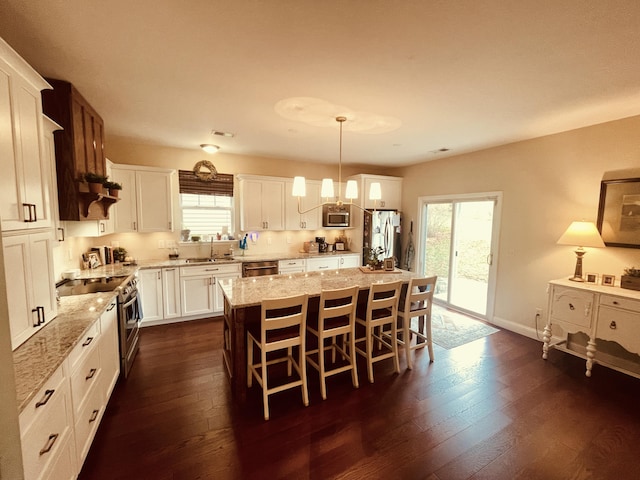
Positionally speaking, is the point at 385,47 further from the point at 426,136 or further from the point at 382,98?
the point at 426,136

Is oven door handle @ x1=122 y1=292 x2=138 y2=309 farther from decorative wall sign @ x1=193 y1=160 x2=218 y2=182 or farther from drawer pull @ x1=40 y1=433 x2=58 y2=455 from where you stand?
decorative wall sign @ x1=193 y1=160 x2=218 y2=182

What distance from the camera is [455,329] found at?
3.91 m

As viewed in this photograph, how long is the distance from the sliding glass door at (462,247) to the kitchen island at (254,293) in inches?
67.1

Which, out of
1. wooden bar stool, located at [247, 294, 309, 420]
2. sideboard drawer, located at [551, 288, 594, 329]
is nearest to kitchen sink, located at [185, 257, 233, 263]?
wooden bar stool, located at [247, 294, 309, 420]

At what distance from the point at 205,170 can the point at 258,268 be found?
6.10 ft

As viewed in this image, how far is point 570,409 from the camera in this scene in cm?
234

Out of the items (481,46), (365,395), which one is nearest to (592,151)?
(481,46)

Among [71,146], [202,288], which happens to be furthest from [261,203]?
[71,146]

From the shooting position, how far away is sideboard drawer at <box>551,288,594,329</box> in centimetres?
283

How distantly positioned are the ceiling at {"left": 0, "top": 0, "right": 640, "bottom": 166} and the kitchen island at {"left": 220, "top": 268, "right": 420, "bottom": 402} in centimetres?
177

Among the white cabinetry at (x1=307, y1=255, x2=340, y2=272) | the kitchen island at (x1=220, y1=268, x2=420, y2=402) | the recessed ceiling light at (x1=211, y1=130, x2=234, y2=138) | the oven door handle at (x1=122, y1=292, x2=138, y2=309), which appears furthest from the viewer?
the white cabinetry at (x1=307, y1=255, x2=340, y2=272)

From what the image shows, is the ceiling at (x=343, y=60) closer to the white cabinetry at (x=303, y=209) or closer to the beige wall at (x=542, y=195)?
the beige wall at (x=542, y=195)

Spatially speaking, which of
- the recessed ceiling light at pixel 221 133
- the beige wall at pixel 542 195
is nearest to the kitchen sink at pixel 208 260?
the recessed ceiling light at pixel 221 133

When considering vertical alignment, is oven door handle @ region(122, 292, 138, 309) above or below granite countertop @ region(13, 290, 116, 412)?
below
